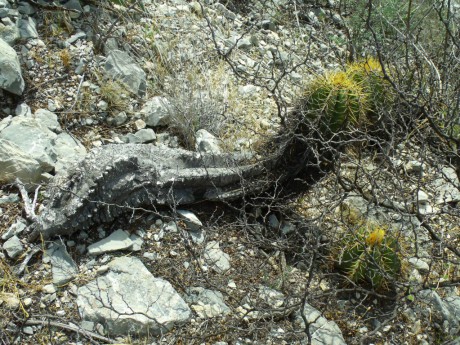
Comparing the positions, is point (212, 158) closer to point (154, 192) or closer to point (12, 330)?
point (154, 192)

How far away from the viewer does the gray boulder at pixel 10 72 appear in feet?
12.5

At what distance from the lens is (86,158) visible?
3279 millimetres

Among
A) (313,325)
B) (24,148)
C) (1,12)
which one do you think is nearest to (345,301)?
(313,325)

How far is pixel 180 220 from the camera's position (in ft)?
11.6

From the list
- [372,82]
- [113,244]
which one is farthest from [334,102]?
[113,244]

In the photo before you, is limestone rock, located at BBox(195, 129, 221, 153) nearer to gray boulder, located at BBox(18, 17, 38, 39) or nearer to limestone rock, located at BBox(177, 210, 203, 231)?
limestone rock, located at BBox(177, 210, 203, 231)

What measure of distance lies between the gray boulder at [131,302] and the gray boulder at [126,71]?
1.53 m

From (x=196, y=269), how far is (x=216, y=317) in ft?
1.32

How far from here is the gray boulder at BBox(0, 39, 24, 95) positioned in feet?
12.5

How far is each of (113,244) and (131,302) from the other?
38 centimetres

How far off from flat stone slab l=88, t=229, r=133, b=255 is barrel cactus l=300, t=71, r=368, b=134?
1368mm

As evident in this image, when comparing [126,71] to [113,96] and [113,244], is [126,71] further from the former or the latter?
[113,244]

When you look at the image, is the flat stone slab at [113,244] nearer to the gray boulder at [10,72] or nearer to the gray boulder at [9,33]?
the gray boulder at [10,72]

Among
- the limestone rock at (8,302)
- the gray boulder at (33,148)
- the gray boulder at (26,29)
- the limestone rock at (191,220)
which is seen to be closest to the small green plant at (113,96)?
the gray boulder at (33,148)
